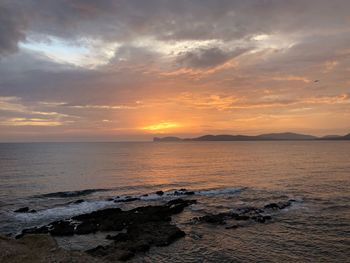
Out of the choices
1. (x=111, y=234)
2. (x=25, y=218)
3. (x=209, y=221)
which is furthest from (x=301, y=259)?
(x=25, y=218)

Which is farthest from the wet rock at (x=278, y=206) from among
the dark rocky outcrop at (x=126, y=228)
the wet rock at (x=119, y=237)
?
the wet rock at (x=119, y=237)

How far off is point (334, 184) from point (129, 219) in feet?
129

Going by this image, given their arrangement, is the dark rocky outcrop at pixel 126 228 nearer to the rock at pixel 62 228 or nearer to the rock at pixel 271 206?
the rock at pixel 62 228

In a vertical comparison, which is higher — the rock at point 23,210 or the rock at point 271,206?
the rock at point 271,206

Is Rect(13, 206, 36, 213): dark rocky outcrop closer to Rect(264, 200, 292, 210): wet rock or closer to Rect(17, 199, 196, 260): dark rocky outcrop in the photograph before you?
Rect(17, 199, 196, 260): dark rocky outcrop

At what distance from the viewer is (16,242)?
22578mm

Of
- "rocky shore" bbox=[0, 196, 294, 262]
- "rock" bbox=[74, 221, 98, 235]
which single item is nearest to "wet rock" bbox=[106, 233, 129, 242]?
"rocky shore" bbox=[0, 196, 294, 262]

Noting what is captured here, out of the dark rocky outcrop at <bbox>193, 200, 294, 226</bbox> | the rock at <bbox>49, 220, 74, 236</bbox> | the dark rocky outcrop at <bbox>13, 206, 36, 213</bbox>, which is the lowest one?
the dark rocky outcrop at <bbox>13, 206, 36, 213</bbox>

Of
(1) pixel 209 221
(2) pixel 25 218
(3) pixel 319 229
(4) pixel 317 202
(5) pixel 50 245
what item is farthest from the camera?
(4) pixel 317 202

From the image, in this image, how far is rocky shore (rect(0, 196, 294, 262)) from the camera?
20.2 metres

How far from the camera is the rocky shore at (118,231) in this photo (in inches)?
797

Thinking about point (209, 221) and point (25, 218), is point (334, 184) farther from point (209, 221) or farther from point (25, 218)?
point (25, 218)

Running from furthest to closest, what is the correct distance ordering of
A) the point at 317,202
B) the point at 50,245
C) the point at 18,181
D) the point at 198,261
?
the point at 18,181, the point at 317,202, the point at 198,261, the point at 50,245

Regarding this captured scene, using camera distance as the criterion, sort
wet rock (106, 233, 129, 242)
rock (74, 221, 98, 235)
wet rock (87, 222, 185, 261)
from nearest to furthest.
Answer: wet rock (87, 222, 185, 261) < wet rock (106, 233, 129, 242) < rock (74, 221, 98, 235)
